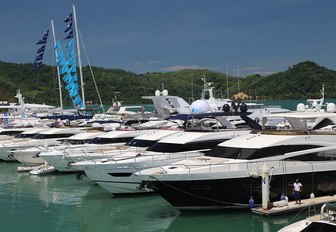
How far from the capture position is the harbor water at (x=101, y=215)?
16.8 m

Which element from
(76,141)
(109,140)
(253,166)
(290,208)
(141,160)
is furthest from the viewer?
(76,141)

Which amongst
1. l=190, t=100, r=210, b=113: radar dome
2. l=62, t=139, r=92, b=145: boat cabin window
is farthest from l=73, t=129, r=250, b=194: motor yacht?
l=62, t=139, r=92, b=145: boat cabin window

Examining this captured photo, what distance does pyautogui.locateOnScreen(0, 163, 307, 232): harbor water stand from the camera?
1684cm

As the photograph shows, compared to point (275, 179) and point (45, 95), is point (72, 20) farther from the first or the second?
point (45, 95)

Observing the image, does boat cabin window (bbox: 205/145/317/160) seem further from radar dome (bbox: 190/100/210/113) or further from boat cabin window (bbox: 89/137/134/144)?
radar dome (bbox: 190/100/210/113)

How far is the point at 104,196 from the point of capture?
22.4 meters

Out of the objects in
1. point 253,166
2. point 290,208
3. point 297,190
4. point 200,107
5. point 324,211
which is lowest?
point 290,208

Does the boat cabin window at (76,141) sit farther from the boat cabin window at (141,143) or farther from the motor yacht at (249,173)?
the motor yacht at (249,173)

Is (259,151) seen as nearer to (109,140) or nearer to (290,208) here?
(290,208)

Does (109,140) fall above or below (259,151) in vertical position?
below

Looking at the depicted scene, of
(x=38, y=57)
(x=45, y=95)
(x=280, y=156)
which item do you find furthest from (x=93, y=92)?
(x=280, y=156)

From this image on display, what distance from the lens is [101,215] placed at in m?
19.3

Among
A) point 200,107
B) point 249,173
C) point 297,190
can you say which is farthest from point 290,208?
point 200,107

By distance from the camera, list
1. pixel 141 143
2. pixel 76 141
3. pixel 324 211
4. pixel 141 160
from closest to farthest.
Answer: pixel 324 211 < pixel 141 160 < pixel 141 143 < pixel 76 141
